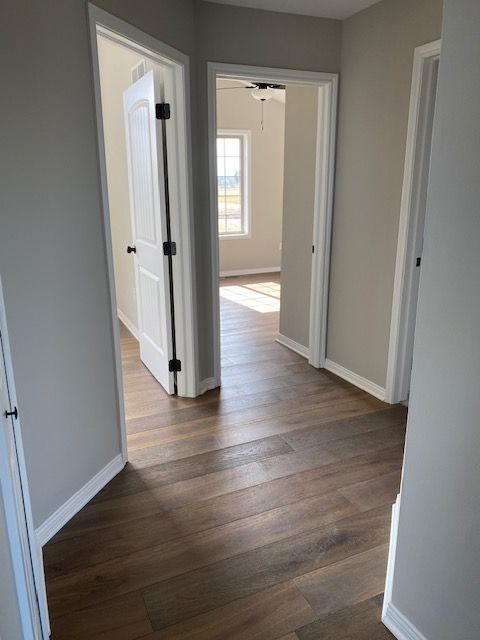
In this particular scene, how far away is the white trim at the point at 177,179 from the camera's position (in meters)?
2.13

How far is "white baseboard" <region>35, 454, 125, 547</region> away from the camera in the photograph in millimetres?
1990

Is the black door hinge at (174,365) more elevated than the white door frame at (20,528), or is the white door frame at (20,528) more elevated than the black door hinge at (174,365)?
the white door frame at (20,528)

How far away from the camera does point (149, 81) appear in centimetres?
289

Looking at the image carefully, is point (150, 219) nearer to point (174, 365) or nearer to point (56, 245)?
point (174, 365)

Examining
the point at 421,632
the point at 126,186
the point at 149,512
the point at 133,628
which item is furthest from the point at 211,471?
the point at 126,186

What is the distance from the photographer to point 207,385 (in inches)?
136

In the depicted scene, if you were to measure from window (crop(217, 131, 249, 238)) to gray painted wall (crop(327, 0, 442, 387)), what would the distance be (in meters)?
4.15

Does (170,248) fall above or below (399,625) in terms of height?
above

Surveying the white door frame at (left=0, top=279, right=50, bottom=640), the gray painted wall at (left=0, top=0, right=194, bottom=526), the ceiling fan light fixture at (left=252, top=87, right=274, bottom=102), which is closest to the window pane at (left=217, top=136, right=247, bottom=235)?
the ceiling fan light fixture at (left=252, top=87, right=274, bottom=102)

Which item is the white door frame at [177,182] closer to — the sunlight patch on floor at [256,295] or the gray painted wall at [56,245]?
the gray painted wall at [56,245]

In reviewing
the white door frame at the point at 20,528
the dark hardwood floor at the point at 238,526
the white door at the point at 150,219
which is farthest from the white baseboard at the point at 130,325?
the white door frame at the point at 20,528

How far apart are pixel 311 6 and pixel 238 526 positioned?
2.99m

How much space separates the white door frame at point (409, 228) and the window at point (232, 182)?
4.68m

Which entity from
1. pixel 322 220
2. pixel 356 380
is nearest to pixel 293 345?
pixel 356 380
